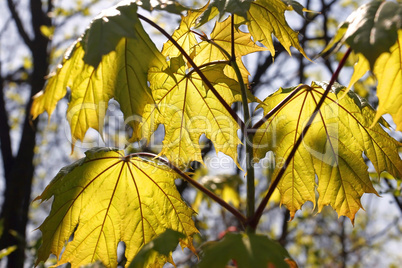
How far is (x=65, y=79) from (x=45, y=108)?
0.43 ft

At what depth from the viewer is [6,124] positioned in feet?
15.3

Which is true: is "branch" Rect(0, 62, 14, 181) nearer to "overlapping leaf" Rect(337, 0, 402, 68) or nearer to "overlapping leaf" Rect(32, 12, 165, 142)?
"overlapping leaf" Rect(32, 12, 165, 142)

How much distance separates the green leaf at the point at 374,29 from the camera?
2.91 ft

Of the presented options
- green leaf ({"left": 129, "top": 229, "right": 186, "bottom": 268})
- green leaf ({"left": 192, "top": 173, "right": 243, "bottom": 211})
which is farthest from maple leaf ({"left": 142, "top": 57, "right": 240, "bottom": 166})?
green leaf ({"left": 192, "top": 173, "right": 243, "bottom": 211})

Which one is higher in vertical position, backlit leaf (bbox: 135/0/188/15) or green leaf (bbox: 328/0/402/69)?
backlit leaf (bbox: 135/0/188/15)

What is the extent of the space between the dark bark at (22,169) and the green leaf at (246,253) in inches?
118

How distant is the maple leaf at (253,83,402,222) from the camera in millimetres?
1478

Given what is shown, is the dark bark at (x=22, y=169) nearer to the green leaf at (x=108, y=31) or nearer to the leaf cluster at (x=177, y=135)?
the leaf cluster at (x=177, y=135)

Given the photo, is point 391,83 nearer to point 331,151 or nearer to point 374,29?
point 374,29

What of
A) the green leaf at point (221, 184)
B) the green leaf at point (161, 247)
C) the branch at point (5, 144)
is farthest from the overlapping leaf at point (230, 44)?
the branch at point (5, 144)

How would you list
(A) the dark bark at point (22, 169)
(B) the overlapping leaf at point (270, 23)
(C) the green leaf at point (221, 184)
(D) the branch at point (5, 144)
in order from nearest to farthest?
(B) the overlapping leaf at point (270, 23)
(C) the green leaf at point (221, 184)
(A) the dark bark at point (22, 169)
(D) the branch at point (5, 144)

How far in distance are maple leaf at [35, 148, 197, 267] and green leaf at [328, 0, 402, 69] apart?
0.87 m

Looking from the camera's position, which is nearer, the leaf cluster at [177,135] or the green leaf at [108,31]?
the green leaf at [108,31]

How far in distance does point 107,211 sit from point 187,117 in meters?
0.51
